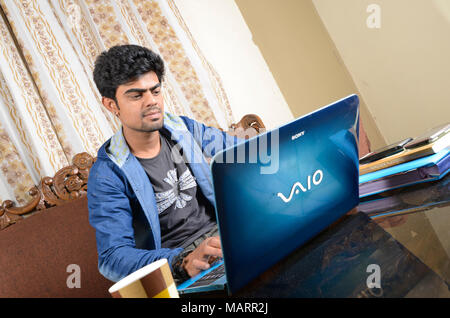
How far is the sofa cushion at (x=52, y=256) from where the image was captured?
1.28 metres

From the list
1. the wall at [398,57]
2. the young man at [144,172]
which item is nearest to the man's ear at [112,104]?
the young man at [144,172]

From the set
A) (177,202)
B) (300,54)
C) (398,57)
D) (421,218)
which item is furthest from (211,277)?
(300,54)

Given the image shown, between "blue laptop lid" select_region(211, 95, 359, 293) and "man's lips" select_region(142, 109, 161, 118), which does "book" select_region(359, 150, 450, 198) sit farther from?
"man's lips" select_region(142, 109, 161, 118)

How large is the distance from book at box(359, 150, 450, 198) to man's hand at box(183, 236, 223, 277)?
16.5 inches

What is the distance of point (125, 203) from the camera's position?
4.06 ft

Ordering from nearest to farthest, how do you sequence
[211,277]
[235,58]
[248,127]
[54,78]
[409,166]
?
1. [211,277]
2. [409,166]
3. [54,78]
4. [248,127]
5. [235,58]

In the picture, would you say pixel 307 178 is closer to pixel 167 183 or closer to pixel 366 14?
pixel 167 183

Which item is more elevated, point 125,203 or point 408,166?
point 125,203

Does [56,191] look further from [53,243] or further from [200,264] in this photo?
[200,264]

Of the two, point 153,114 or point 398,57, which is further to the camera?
point 398,57

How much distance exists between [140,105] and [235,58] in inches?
47.5

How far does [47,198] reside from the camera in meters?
1.41
